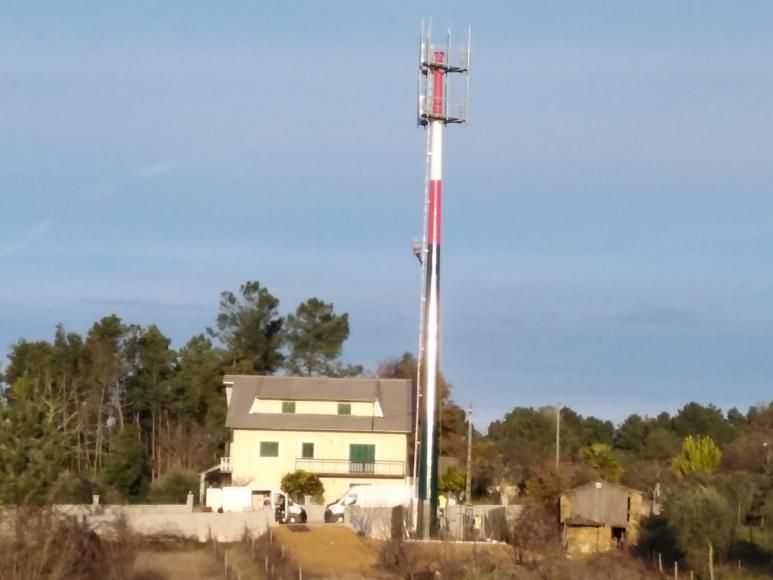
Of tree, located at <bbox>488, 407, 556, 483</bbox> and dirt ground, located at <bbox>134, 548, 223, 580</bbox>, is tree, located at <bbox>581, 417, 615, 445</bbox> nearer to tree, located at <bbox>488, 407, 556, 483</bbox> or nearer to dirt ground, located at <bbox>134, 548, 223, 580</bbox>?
tree, located at <bbox>488, 407, 556, 483</bbox>

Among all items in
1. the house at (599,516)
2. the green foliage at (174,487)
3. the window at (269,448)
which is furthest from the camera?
the window at (269,448)

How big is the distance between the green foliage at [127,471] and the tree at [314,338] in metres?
22.3

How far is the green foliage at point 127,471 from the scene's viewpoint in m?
61.7

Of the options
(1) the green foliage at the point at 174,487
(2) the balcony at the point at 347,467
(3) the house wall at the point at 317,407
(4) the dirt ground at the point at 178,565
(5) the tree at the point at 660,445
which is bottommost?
(4) the dirt ground at the point at 178,565

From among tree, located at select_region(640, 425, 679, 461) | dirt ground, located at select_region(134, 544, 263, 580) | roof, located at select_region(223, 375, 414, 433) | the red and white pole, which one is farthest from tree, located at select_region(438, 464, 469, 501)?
tree, located at select_region(640, 425, 679, 461)

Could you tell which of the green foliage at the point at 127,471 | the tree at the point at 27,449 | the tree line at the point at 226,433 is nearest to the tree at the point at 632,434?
the tree line at the point at 226,433

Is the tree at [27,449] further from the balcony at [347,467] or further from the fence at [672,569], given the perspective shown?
the balcony at [347,467]

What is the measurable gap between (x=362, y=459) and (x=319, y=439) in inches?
87.1

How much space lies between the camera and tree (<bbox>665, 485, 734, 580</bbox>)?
43094mm

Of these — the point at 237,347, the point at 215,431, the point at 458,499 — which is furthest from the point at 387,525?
the point at 237,347

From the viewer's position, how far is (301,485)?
61.9 metres

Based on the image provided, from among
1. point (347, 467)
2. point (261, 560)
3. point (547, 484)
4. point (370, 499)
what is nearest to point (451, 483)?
point (347, 467)

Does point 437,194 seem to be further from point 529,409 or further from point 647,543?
point 529,409

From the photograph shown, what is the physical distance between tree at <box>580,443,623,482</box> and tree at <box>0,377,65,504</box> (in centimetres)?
3815
